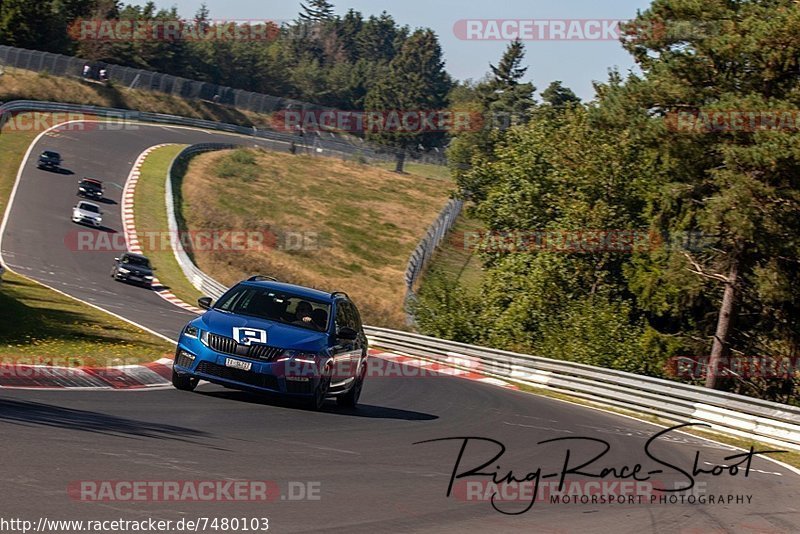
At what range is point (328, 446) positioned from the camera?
10.3m

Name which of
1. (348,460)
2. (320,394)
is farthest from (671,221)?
(348,460)

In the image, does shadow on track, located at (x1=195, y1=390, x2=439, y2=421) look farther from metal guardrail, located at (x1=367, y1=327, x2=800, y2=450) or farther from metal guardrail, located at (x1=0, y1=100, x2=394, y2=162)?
metal guardrail, located at (x1=0, y1=100, x2=394, y2=162)

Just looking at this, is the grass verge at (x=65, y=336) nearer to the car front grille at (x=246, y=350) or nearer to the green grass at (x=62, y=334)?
the green grass at (x=62, y=334)

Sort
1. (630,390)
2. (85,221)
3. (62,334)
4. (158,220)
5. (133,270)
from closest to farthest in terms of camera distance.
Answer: (62,334) → (630,390) → (133,270) → (85,221) → (158,220)

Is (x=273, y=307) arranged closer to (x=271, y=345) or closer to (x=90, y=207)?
(x=271, y=345)

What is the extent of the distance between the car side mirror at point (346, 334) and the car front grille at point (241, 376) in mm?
1184

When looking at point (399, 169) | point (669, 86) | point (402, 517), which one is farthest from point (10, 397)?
point (399, 169)

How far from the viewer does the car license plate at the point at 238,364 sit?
12164 millimetres

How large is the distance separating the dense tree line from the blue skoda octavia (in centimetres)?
1642

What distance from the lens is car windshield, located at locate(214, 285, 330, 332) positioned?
13227mm

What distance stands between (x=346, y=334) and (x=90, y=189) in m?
41.9

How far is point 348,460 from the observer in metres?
9.68

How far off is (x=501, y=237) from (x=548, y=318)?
594 centimetres

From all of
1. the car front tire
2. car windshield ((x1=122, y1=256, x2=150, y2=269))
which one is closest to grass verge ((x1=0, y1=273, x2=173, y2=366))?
the car front tire
